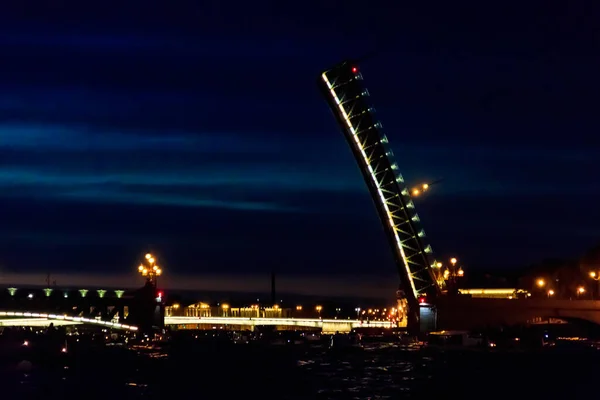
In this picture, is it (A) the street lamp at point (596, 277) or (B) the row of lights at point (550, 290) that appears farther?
(B) the row of lights at point (550, 290)

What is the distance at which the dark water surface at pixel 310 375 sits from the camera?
2012 inches

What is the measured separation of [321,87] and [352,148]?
14.0 feet

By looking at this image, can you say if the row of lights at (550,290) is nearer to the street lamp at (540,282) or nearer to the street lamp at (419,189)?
the street lamp at (540,282)

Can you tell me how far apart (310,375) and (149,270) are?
2118 inches

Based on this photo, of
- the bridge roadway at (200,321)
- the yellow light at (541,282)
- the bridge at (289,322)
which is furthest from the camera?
the bridge at (289,322)

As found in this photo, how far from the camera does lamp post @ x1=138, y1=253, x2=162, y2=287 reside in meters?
112

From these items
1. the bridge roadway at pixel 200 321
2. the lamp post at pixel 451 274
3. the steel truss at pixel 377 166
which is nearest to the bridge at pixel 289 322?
the bridge roadway at pixel 200 321

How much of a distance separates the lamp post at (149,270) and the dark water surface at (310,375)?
2614cm

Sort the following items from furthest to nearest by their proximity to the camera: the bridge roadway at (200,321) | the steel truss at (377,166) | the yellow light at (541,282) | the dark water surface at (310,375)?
the yellow light at (541,282) → the bridge roadway at (200,321) → the steel truss at (377,166) → the dark water surface at (310,375)

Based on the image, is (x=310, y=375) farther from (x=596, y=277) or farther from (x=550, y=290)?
(x=550, y=290)

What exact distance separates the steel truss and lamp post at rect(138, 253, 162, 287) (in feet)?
118

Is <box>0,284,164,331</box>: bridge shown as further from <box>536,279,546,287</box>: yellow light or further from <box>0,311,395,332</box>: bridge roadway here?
<box>536,279,546,287</box>: yellow light

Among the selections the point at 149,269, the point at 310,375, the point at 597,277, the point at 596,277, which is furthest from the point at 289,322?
the point at 310,375

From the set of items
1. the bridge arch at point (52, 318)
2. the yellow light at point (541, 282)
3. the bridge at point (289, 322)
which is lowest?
the bridge arch at point (52, 318)
